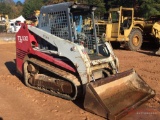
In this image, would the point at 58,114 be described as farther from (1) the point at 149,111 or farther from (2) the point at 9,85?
(2) the point at 9,85

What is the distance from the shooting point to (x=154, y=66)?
9297 millimetres

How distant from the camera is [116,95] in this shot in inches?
208

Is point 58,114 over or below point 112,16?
below

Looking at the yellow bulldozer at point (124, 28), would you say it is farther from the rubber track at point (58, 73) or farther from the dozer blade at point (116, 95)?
the dozer blade at point (116, 95)

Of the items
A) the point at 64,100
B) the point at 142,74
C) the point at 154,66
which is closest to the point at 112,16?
the point at 154,66

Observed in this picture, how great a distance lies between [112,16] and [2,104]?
387 inches

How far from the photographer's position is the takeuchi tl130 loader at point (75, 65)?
4.98 meters

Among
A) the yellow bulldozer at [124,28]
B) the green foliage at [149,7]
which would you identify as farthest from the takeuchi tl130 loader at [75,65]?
the green foliage at [149,7]

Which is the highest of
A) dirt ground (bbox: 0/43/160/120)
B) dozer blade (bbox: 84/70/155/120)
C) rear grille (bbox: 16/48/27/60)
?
rear grille (bbox: 16/48/27/60)

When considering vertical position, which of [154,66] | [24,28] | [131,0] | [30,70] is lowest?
[154,66]

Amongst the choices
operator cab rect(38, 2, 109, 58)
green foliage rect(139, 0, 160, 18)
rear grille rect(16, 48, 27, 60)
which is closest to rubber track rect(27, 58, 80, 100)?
rear grille rect(16, 48, 27, 60)

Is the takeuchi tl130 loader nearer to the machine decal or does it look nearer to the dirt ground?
the machine decal

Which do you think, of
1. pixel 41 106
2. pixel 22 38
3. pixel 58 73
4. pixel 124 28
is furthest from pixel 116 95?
pixel 124 28

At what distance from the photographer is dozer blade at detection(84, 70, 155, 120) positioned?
462 centimetres
